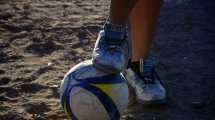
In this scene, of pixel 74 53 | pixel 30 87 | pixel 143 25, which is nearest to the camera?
pixel 143 25

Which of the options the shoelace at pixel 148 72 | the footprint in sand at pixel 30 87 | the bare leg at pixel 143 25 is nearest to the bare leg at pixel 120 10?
the bare leg at pixel 143 25

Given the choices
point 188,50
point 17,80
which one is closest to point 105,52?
point 17,80

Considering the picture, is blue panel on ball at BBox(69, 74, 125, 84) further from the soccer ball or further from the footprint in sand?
the footprint in sand

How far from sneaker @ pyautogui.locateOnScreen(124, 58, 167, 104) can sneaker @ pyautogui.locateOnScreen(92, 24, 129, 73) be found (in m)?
0.47

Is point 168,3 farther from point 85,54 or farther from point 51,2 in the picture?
point 85,54

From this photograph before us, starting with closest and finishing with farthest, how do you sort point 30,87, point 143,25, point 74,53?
point 143,25 < point 30,87 < point 74,53

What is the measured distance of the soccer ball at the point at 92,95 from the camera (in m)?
2.79

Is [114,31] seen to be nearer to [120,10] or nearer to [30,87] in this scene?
[120,10]

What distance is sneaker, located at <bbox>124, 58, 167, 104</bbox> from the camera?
3.29 m

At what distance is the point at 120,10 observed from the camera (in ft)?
9.24

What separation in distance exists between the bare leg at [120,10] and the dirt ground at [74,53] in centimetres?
65

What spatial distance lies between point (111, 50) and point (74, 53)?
151cm

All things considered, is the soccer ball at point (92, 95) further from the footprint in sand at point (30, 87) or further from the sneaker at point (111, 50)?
the footprint in sand at point (30, 87)

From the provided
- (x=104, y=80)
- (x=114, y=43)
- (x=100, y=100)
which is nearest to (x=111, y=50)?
(x=114, y=43)
